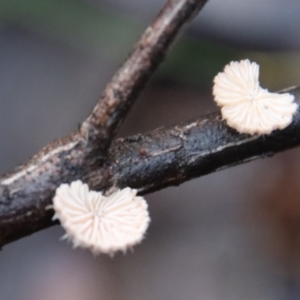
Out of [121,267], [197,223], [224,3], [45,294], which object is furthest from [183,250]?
[224,3]

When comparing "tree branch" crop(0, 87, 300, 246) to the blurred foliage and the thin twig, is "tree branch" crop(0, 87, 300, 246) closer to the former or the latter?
the thin twig

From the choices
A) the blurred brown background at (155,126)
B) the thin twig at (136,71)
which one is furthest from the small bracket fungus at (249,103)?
the blurred brown background at (155,126)

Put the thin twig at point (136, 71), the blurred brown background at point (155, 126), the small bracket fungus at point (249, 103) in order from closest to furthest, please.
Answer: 1. the thin twig at point (136, 71)
2. the small bracket fungus at point (249, 103)
3. the blurred brown background at point (155, 126)

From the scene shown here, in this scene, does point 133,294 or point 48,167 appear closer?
point 48,167

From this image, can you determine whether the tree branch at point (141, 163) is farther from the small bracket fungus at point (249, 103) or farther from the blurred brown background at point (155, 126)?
the blurred brown background at point (155, 126)

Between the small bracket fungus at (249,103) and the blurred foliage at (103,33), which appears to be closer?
the small bracket fungus at (249,103)

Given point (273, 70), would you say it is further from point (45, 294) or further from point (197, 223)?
point (45, 294)

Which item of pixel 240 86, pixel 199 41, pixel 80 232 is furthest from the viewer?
pixel 199 41


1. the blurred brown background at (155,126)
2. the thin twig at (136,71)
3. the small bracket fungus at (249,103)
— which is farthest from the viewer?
the blurred brown background at (155,126)
